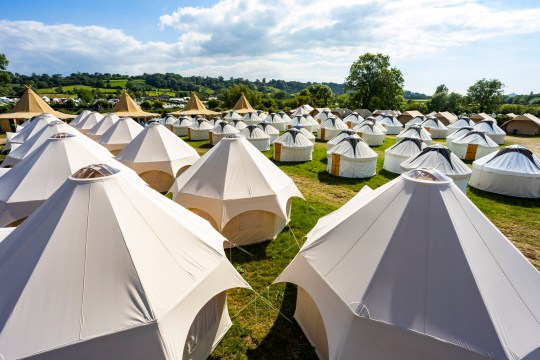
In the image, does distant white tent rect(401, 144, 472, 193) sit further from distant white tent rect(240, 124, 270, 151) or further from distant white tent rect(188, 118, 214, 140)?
distant white tent rect(188, 118, 214, 140)

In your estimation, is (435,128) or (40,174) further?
(435,128)

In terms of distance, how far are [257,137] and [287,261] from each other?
17856mm

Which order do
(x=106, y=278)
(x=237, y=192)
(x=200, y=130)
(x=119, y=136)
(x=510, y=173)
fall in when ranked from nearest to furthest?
(x=106, y=278) < (x=237, y=192) < (x=510, y=173) < (x=119, y=136) < (x=200, y=130)

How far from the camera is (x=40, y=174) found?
884 cm

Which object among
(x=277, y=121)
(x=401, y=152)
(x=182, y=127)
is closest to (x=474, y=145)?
(x=401, y=152)

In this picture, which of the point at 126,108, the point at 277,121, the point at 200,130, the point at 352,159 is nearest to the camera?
the point at 352,159

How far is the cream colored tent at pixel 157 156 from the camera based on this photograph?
13859 mm

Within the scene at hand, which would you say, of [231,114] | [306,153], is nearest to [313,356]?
[306,153]

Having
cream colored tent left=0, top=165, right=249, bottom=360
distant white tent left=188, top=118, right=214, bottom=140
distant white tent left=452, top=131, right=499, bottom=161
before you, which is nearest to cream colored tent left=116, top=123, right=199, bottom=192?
cream colored tent left=0, top=165, right=249, bottom=360

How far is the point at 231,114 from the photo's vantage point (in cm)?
3834

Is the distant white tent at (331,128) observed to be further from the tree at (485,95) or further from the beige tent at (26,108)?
the tree at (485,95)

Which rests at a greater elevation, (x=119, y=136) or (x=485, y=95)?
(x=485, y=95)

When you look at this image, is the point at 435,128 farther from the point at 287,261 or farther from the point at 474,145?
the point at 287,261

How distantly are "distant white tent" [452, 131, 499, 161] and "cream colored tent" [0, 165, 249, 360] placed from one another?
24.8 meters
